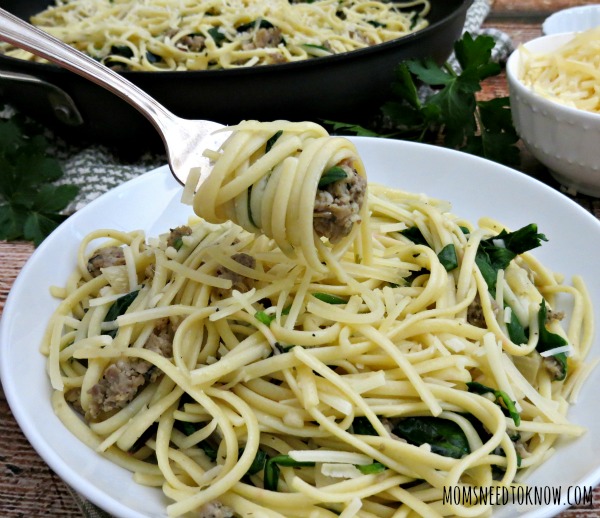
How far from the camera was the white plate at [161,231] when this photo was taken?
1.60m

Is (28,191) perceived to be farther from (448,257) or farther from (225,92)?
(448,257)

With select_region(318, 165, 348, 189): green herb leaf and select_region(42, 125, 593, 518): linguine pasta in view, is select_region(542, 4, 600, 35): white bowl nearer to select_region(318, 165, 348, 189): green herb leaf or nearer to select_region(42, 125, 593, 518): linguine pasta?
select_region(42, 125, 593, 518): linguine pasta

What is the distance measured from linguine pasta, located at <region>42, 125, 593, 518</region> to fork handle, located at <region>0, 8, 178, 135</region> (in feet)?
1.56

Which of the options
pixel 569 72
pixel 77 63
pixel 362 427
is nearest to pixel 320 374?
pixel 362 427

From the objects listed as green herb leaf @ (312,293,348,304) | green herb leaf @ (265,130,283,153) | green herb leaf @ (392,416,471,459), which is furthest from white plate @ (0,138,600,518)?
green herb leaf @ (265,130,283,153)

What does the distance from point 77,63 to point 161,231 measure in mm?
716

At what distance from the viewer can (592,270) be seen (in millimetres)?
2197

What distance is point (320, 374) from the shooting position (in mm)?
1759

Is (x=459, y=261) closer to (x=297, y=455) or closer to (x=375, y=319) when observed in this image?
(x=375, y=319)

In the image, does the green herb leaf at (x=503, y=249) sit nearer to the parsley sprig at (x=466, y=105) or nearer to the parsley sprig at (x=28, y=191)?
the parsley sprig at (x=466, y=105)

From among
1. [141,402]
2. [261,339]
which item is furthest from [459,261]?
[141,402]

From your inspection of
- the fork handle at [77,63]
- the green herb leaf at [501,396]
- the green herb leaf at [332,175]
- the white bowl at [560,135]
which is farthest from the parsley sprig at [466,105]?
the green herb leaf at [501,396]

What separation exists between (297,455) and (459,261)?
0.90m

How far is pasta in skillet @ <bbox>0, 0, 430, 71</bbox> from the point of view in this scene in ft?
11.9
